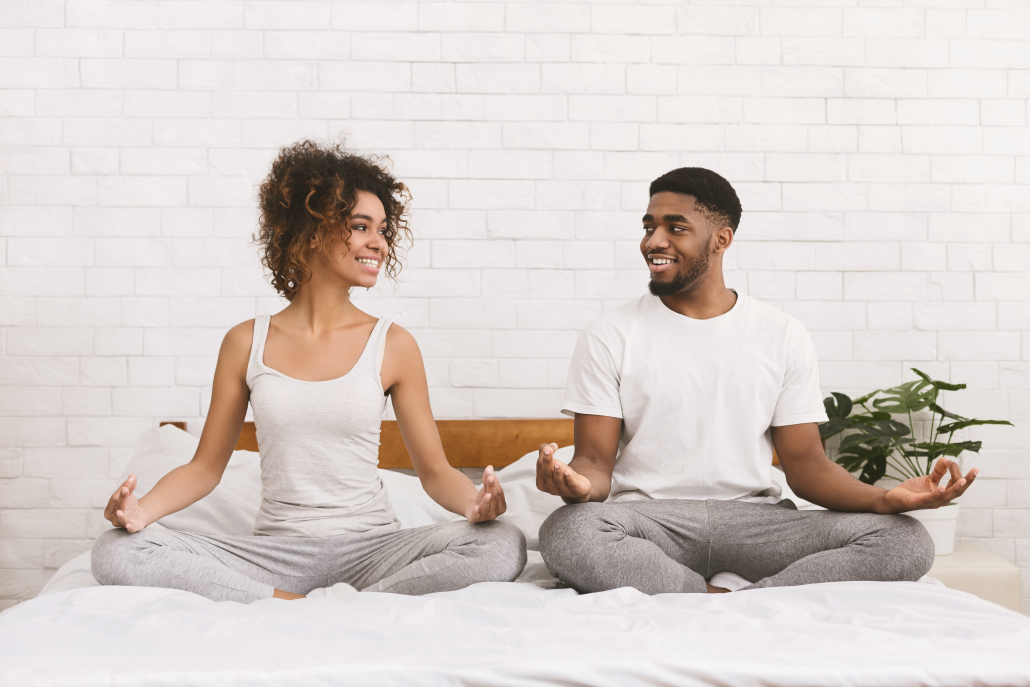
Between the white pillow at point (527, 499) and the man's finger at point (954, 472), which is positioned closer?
the man's finger at point (954, 472)

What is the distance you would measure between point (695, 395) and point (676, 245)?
1.06 feet

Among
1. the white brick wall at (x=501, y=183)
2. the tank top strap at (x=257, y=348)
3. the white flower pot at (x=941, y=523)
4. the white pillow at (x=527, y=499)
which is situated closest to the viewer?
the tank top strap at (x=257, y=348)

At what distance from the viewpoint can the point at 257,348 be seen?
1.63 metres

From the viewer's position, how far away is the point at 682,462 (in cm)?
167

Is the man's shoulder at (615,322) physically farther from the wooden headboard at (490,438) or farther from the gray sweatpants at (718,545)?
the wooden headboard at (490,438)

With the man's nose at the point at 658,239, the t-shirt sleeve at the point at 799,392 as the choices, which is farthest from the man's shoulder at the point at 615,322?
the t-shirt sleeve at the point at 799,392

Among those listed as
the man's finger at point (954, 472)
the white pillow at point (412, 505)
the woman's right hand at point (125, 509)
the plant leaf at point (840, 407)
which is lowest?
the white pillow at point (412, 505)

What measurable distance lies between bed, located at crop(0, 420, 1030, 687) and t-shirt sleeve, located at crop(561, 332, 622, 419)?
1.44ft

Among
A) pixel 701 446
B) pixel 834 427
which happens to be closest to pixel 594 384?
pixel 701 446

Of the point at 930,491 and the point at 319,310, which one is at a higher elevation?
the point at 319,310

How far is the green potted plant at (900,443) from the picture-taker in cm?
216

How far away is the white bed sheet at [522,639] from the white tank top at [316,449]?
0.91 feet

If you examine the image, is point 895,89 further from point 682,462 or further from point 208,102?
point 208,102

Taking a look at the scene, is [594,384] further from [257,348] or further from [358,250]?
[257,348]
